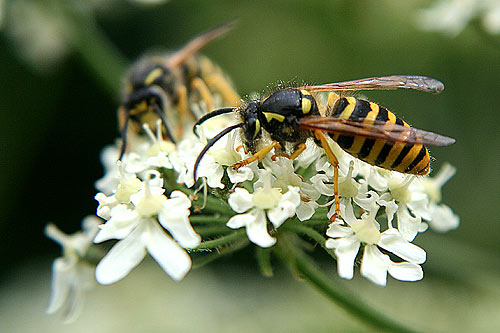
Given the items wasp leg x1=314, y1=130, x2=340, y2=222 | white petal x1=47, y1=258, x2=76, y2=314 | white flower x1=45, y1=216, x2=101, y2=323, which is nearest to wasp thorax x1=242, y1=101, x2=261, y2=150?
wasp leg x1=314, y1=130, x2=340, y2=222

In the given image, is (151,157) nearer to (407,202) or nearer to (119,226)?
(119,226)

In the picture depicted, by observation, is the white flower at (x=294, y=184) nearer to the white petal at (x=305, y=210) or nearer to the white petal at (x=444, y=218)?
the white petal at (x=305, y=210)

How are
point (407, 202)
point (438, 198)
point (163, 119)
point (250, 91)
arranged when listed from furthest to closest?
point (250, 91)
point (163, 119)
point (438, 198)
point (407, 202)

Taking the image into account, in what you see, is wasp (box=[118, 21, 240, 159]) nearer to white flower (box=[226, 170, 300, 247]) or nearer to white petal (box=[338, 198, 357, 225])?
white flower (box=[226, 170, 300, 247])

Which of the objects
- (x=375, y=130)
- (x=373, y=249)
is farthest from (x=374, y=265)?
(x=375, y=130)

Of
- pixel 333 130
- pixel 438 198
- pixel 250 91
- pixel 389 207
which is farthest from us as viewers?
pixel 250 91

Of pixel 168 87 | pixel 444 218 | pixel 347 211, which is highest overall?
pixel 168 87

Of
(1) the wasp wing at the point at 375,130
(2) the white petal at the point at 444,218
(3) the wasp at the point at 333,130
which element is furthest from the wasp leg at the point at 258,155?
(2) the white petal at the point at 444,218
